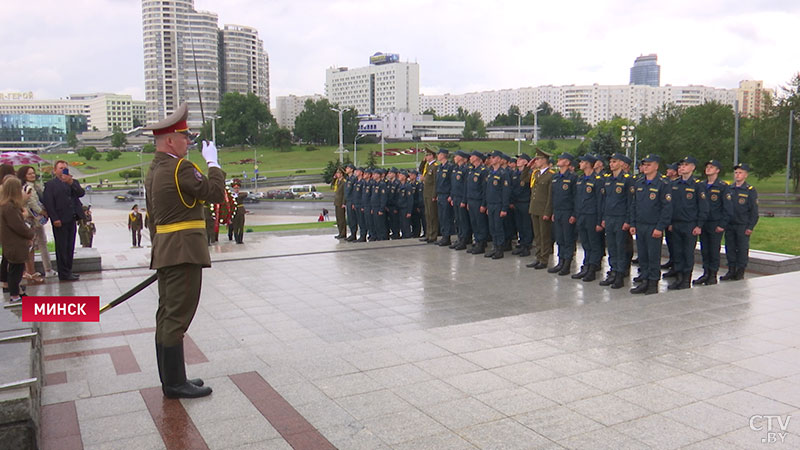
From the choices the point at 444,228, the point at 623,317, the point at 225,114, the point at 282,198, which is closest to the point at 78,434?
the point at 623,317

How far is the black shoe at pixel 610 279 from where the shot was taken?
29.4ft

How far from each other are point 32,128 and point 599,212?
513 ft

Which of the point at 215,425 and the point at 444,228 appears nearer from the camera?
the point at 215,425

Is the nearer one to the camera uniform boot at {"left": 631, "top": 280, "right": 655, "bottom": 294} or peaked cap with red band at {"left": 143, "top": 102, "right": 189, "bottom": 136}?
peaked cap with red band at {"left": 143, "top": 102, "right": 189, "bottom": 136}

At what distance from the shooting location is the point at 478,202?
37.7 feet

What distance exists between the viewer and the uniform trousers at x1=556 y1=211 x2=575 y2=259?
32.0 feet

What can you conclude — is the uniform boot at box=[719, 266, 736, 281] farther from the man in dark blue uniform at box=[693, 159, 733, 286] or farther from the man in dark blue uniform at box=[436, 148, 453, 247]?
the man in dark blue uniform at box=[436, 148, 453, 247]

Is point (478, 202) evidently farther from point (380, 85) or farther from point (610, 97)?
point (610, 97)

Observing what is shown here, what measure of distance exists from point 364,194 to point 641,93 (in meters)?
195

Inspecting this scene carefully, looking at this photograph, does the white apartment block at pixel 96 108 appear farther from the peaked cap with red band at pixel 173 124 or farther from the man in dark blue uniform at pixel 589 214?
the peaked cap with red band at pixel 173 124

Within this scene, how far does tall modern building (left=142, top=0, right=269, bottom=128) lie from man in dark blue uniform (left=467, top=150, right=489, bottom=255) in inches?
4257

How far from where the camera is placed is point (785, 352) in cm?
515

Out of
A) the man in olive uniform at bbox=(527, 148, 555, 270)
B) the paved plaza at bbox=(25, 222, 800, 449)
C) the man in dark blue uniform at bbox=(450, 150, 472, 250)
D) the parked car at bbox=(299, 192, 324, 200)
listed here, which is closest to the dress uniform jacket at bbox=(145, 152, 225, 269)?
the paved plaza at bbox=(25, 222, 800, 449)

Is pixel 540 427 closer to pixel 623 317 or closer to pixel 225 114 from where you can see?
pixel 623 317
